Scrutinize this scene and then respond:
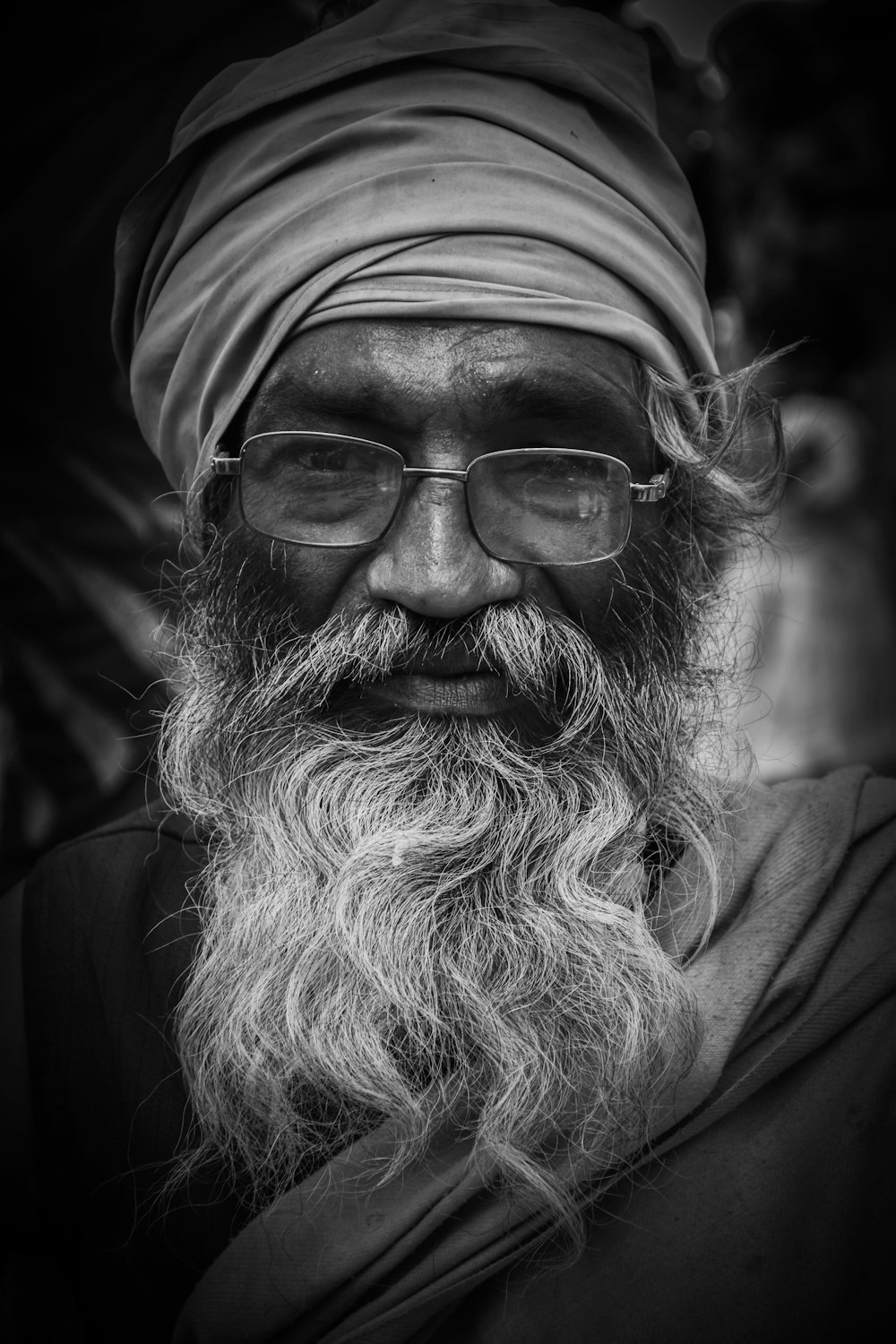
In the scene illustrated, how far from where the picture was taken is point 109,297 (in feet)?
8.21

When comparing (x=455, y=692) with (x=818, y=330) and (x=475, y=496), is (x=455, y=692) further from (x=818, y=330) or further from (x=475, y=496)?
(x=818, y=330)

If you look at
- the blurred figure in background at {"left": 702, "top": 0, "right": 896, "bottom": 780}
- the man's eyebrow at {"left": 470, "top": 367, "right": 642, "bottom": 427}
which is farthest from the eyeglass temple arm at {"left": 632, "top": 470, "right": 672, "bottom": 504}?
the blurred figure in background at {"left": 702, "top": 0, "right": 896, "bottom": 780}

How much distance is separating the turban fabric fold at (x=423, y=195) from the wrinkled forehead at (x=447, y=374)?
0.09 ft

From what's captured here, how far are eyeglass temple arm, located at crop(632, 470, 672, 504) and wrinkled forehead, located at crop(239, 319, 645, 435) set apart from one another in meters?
0.12

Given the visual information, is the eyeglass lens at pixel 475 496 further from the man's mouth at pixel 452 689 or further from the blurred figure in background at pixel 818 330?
the blurred figure in background at pixel 818 330

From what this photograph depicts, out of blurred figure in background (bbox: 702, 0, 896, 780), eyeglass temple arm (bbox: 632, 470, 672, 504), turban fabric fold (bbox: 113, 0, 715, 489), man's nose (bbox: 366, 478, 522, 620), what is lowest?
blurred figure in background (bbox: 702, 0, 896, 780)

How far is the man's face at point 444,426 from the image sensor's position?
4.92 feet

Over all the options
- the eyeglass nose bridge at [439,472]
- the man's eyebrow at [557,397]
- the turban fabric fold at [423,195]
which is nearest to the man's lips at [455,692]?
the eyeglass nose bridge at [439,472]

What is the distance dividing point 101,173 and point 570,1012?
209 centimetres

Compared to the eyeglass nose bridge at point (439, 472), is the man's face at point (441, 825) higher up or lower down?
lower down

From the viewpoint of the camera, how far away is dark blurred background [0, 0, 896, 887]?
217 cm

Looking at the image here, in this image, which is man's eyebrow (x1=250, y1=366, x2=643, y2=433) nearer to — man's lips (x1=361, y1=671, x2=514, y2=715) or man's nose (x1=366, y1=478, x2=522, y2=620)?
man's nose (x1=366, y1=478, x2=522, y2=620)

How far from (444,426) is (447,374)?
0.25 feet

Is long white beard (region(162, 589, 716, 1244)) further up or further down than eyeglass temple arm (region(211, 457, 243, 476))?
further down
